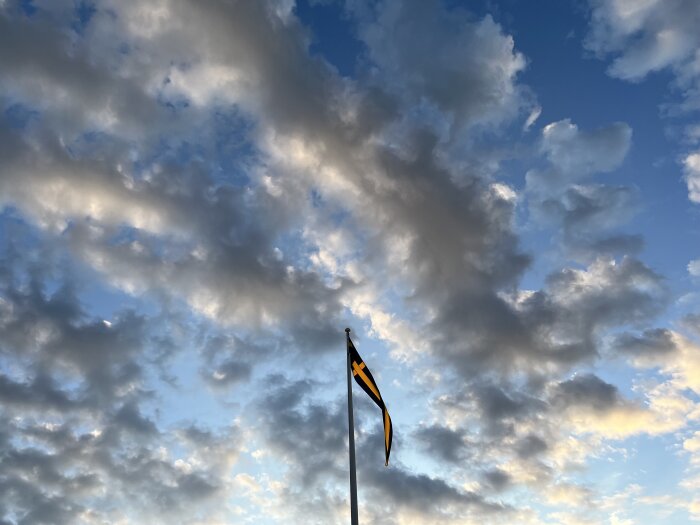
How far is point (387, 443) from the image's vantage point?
1375 inches

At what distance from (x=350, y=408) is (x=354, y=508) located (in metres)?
5.93

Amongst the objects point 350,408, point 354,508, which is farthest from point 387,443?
point 354,508

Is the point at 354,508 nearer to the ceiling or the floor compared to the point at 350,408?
nearer to the floor

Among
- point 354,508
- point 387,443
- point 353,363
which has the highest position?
point 353,363

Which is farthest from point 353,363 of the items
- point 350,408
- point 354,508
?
point 354,508

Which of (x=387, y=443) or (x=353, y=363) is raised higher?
(x=353, y=363)

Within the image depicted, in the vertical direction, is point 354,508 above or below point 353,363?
below

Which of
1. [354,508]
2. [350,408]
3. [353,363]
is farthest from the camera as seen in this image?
[353,363]

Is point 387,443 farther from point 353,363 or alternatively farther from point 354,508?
point 354,508

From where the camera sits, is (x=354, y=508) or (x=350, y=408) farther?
(x=350, y=408)

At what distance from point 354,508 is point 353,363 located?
30.5 ft

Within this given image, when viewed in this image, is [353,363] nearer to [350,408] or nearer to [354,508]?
[350,408]

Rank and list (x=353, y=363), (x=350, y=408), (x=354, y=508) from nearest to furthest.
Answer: (x=354, y=508) → (x=350, y=408) → (x=353, y=363)

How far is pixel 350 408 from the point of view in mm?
33031
